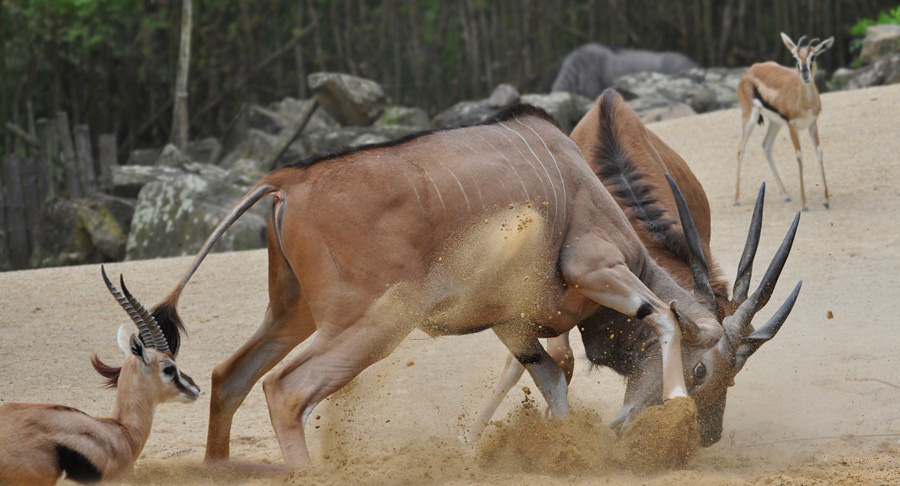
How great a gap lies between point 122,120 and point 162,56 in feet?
3.93

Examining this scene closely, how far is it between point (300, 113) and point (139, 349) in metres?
10.8

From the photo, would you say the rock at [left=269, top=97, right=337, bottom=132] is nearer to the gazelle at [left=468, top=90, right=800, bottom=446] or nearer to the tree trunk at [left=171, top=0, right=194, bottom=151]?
the tree trunk at [left=171, top=0, right=194, bottom=151]

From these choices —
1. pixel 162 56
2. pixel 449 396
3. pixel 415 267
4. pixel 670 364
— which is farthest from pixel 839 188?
pixel 162 56

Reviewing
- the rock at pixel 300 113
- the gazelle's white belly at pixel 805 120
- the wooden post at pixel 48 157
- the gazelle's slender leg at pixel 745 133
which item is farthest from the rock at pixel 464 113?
the gazelle's white belly at pixel 805 120

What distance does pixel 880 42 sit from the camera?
1454cm

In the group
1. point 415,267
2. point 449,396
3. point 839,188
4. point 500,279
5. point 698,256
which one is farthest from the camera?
point 839,188

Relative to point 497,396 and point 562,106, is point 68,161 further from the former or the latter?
point 497,396

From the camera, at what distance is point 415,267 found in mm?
4094

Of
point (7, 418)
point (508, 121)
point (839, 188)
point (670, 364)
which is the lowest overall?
point (839, 188)

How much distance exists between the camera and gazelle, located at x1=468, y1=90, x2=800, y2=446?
4.52 m

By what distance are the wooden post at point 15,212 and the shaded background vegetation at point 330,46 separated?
11.9 feet

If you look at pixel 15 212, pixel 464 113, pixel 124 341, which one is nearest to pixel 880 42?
pixel 464 113

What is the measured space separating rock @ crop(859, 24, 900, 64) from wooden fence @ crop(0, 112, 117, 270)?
32.8 ft

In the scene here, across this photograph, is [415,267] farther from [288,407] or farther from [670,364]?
[670,364]
